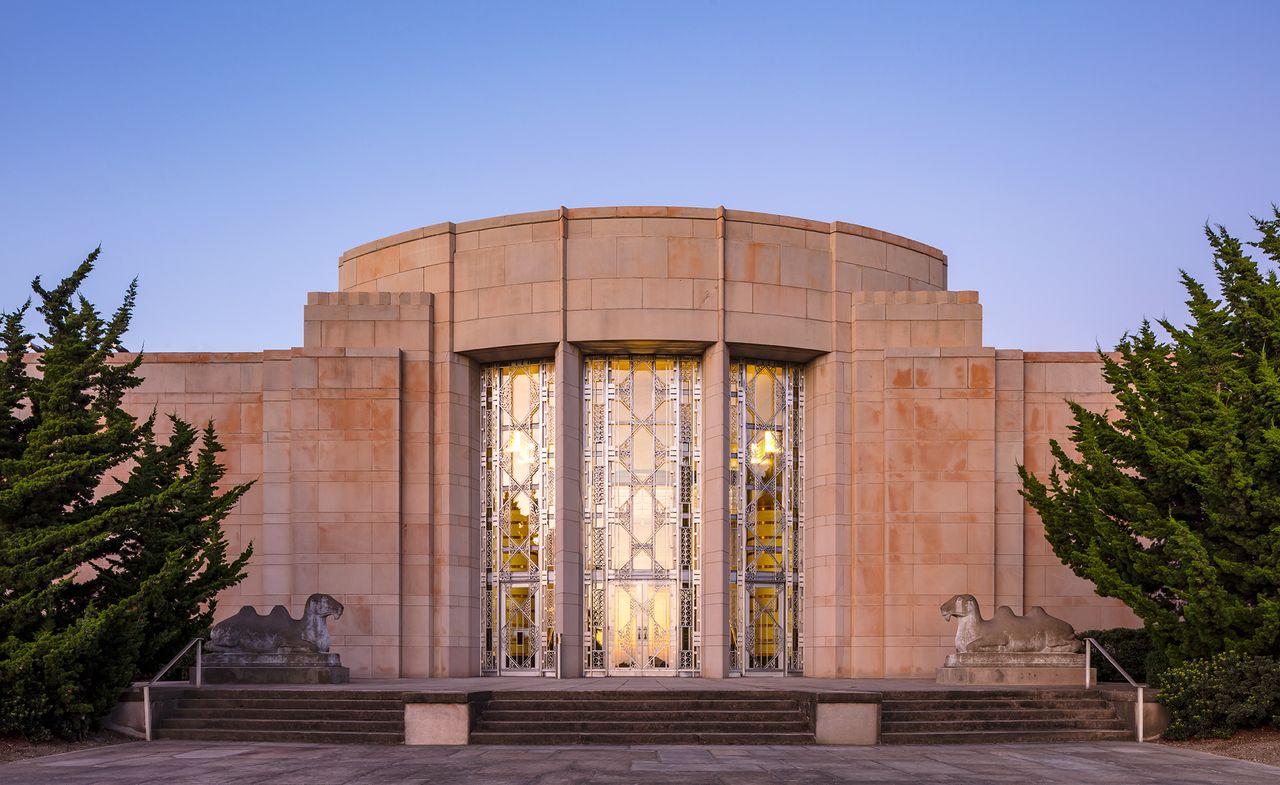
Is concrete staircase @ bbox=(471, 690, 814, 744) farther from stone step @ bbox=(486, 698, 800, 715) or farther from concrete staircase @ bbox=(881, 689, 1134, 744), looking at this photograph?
concrete staircase @ bbox=(881, 689, 1134, 744)

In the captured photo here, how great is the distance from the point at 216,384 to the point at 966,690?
18037 mm

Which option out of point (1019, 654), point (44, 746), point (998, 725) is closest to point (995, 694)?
point (998, 725)

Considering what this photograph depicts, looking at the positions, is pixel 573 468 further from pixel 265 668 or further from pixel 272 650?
pixel 265 668

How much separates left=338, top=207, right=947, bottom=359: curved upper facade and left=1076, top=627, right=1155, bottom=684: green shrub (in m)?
8.65

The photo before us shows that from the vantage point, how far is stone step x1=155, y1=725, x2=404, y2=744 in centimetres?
1822

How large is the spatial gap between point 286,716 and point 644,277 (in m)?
12.4

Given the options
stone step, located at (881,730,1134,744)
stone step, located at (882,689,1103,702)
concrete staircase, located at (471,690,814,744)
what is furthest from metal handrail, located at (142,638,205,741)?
stone step, located at (882,689,1103,702)

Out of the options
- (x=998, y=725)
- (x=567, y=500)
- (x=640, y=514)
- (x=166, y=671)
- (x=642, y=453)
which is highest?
(x=642, y=453)

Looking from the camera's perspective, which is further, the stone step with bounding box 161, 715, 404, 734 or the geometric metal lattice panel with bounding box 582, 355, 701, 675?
the geometric metal lattice panel with bounding box 582, 355, 701, 675

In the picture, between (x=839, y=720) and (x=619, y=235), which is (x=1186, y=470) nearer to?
(x=839, y=720)

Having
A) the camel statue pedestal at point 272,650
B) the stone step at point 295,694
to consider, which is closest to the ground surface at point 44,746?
the stone step at point 295,694

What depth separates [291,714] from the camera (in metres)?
19.2

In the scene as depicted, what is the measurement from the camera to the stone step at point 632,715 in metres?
Answer: 18.8

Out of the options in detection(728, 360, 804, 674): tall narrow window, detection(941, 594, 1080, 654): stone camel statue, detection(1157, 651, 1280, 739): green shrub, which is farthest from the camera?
detection(728, 360, 804, 674): tall narrow window
